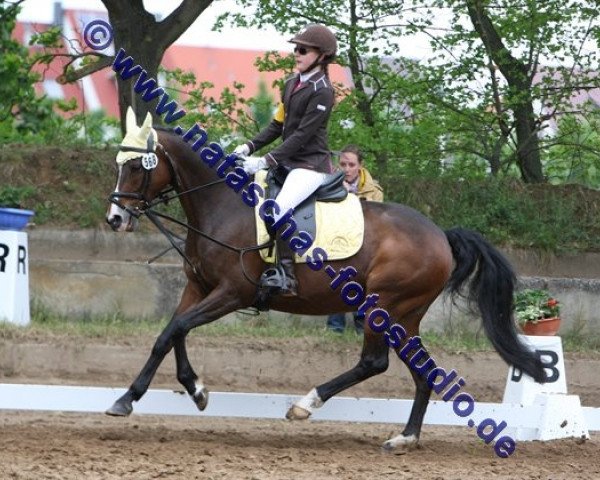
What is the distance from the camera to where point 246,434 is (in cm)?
855

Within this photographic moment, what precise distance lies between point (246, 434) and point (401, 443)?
1202 millimetres

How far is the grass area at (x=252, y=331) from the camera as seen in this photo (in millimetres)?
10953

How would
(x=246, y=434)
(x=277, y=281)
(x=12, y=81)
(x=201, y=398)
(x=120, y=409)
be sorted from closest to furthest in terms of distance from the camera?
(x=120, y=409) < (x=201, y=398) < (x=277, y=281) < (x=246, y=434) < (x=12, y=81)

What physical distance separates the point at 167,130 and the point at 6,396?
2.18m

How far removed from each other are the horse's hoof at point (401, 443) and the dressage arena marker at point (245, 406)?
7.5 inches

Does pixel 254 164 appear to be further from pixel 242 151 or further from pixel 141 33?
pixel 141 33

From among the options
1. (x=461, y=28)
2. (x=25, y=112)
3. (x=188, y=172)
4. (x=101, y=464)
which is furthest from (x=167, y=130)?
(x=25, y=112)

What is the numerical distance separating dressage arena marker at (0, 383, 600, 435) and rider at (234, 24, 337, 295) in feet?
2.72

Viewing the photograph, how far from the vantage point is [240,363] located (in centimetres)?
1084

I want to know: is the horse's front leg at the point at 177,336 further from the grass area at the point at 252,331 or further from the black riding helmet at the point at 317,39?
the grass area at the point at 252,331

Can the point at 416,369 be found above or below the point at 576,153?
below

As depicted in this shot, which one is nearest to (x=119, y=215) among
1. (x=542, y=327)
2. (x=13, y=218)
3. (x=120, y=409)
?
(x=120, y=409)

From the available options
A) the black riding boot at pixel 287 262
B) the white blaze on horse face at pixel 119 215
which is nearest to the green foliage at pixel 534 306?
the black riding boot at pixel 287 262

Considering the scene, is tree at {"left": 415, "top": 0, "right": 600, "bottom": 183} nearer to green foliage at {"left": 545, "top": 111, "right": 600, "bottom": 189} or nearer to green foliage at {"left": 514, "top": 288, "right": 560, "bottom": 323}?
green foliage at {"left": 545, "top": 111, "right": 600, "bottom": 189}
